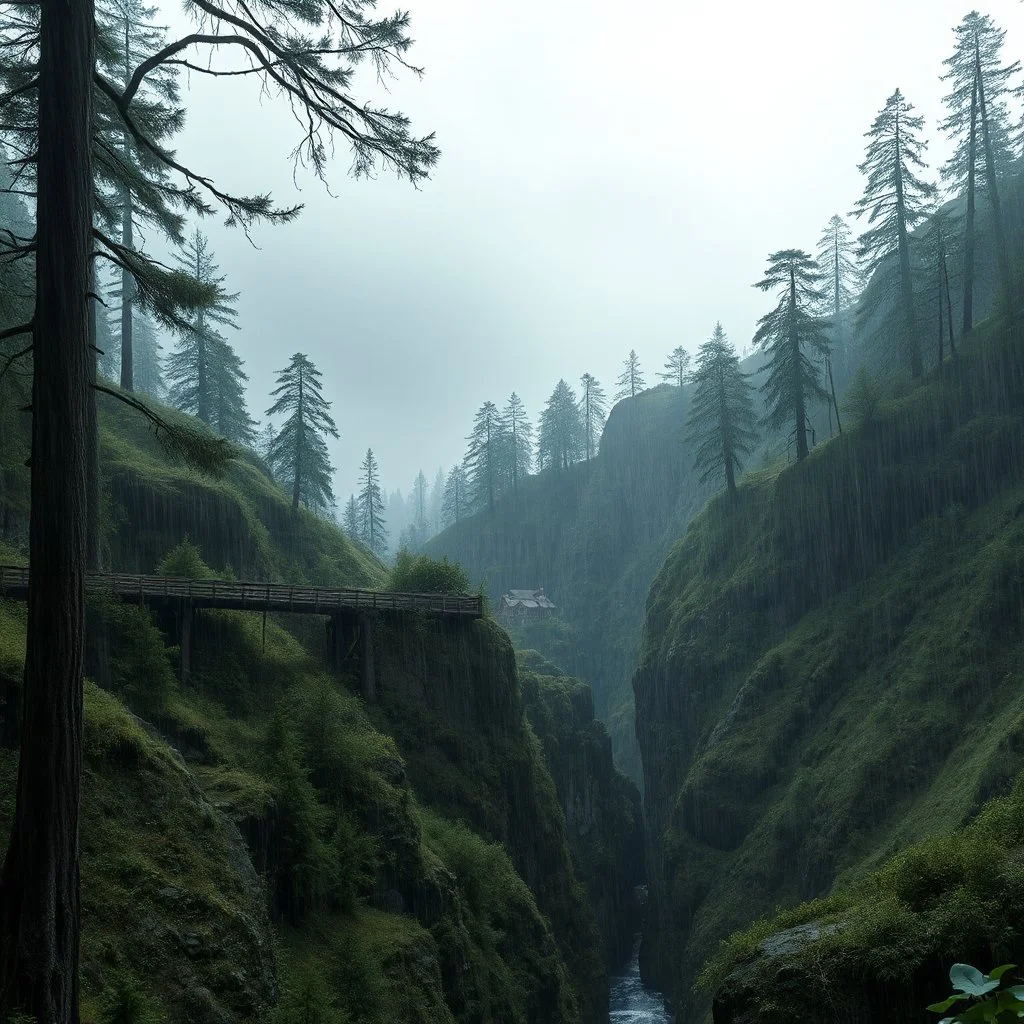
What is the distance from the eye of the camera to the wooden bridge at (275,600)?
25.3m

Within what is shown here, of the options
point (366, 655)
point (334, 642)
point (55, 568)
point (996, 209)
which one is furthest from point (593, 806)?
point (55, 568)

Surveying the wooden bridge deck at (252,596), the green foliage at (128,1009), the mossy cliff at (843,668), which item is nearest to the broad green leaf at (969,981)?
the green foliage at (128,1009)

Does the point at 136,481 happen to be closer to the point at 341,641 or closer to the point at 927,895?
the point at 341,641

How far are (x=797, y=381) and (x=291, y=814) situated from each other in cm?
4097

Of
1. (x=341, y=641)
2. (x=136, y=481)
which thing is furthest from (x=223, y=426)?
(x=341, y=641)

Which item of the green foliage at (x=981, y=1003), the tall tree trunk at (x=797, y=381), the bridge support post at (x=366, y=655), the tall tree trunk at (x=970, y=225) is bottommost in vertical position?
the green foliage at (x=981, y=1003)

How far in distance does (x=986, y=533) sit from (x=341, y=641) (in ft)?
96.2

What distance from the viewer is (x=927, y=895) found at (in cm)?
1132

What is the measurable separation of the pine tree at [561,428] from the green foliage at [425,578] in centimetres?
7097

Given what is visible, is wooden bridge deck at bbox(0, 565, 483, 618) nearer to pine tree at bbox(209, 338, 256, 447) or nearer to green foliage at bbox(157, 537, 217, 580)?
green foliage at bbox(157, 537, 217, 580)

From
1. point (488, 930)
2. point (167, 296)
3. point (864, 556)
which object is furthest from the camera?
point (864, 556)

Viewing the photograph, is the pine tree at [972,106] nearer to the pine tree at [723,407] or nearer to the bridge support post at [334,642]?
the pine tree at [723,407]

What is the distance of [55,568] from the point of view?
8.32 metres

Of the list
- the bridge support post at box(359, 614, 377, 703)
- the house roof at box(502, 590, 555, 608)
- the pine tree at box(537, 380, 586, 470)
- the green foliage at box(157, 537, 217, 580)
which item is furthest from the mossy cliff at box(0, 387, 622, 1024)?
the pine tree at box(537, 380, 586, 470)
